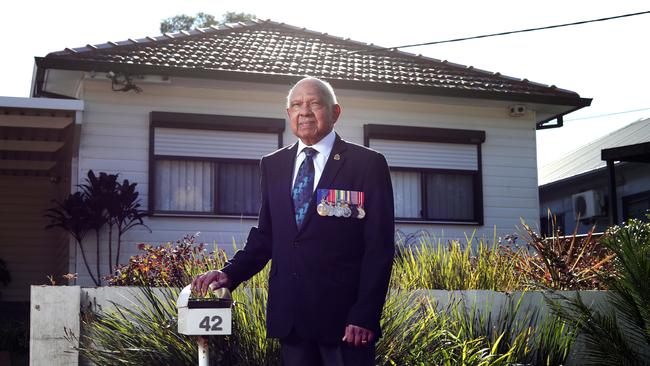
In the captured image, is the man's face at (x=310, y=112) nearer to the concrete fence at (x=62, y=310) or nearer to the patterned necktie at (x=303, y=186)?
the patterned necktie at (x=303, y=186)

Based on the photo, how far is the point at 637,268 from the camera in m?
6.33

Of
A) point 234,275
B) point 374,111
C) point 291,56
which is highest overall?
point 291,56

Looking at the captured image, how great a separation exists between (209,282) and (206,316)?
0.35 meters

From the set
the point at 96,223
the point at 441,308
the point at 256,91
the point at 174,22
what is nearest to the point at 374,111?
the point at 256,91

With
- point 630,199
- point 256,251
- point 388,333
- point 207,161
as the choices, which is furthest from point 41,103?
point 630,199

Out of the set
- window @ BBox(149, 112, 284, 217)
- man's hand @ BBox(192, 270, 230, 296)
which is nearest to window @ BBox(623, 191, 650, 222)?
window @ BBox(149, 112, 284, 217)

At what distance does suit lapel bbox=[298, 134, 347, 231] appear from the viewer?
3840 mm

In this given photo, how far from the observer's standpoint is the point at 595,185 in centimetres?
2150

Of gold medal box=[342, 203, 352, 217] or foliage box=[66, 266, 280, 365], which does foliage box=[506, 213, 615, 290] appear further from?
gold medal box=[342, 203, 352, 217]

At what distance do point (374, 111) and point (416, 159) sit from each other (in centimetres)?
96

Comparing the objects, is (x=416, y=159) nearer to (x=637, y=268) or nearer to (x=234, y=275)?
(x=637, y=268)

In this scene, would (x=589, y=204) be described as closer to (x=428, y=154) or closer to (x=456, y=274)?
(x=428, y=154)

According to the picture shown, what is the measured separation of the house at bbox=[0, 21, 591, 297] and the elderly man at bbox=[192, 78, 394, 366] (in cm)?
789

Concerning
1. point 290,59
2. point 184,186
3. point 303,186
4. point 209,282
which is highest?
point 290,59
